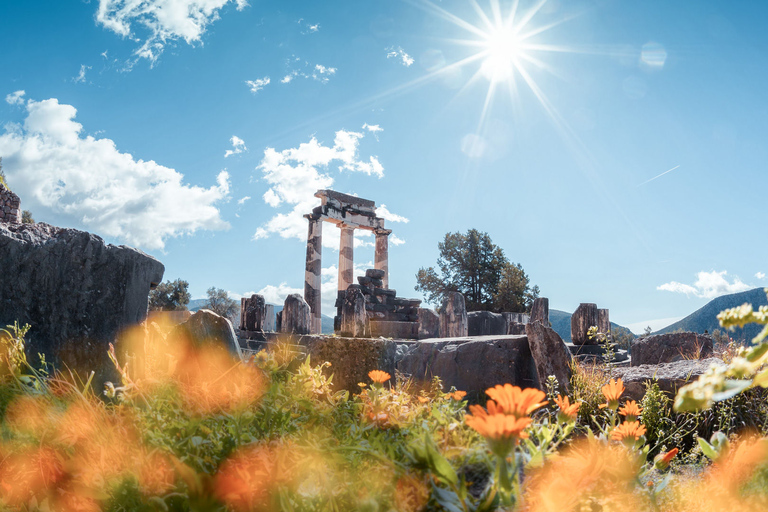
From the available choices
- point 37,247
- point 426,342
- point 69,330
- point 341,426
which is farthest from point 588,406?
point 37,247

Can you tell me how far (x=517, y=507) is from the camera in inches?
34.8

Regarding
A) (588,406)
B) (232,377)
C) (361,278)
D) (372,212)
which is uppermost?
(372,212)

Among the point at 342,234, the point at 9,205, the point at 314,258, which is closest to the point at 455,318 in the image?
the point at 314,258

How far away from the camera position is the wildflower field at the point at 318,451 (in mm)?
934

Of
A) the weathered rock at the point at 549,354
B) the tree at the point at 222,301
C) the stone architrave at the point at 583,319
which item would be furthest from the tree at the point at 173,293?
the weathered rock at the point at 549,354

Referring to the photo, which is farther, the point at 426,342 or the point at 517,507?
the point at 426,342

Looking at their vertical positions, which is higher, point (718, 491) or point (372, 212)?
point (372, 212)

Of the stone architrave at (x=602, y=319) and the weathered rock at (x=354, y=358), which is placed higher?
the stone architrave at (x=602, y=319)

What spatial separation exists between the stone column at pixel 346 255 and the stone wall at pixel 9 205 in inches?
493

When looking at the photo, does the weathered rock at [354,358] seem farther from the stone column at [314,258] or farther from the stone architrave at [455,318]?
the stone column at [314,258]

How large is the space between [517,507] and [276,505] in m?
0.48

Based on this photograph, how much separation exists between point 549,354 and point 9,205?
16107 millimetres

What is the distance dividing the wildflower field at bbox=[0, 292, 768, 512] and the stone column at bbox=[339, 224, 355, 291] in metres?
21.3

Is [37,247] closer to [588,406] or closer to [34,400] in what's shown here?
[34,400]
